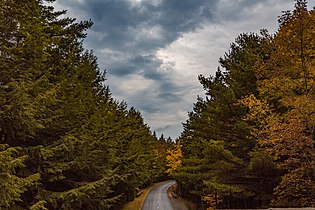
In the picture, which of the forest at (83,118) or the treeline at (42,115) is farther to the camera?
the forest at (83,118)

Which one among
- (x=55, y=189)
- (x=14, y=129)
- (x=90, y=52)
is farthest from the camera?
(x=90, y=52)

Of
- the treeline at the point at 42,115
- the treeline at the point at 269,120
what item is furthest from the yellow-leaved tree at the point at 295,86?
the treeline at the point at 42,115

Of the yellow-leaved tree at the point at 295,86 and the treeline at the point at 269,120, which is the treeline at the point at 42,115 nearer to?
the treeline at the point at 269,120

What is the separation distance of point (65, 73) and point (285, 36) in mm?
10763

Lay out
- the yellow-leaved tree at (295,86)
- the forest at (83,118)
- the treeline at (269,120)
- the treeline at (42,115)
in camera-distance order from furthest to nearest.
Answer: the treeline at (269,120)
the yellow-leaved tree at (295,86)
the forest at (83,118)
the treeline at (42,115)

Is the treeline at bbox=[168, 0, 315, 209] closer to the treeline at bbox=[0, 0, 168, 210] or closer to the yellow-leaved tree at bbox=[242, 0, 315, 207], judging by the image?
the yellow-leaved tree at bbox=[242, 0, 315, 207]

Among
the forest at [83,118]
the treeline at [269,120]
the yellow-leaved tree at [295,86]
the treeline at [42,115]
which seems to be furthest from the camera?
the treeline at [269,120]

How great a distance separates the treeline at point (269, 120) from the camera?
13180 mm

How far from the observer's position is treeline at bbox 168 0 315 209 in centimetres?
1318

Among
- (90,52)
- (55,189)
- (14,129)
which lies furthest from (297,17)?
(90,52)

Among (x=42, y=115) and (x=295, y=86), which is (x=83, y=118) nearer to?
(x=42, y=115)

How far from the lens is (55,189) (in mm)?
15078

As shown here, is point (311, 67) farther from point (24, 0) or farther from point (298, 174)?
point (24, 0)

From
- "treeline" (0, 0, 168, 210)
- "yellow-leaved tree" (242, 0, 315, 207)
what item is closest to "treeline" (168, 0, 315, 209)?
"yellow-leaved tree" (242, 0, 315, 207)
